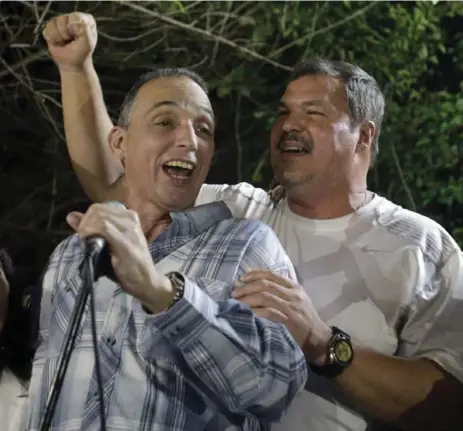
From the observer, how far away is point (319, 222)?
1873 millimetres

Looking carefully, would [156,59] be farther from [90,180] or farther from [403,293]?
[403,293]

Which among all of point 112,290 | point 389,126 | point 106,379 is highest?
point 389,126

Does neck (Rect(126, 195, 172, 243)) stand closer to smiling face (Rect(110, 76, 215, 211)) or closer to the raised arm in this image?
smiling face (Rect(110, 76, 215, 211))

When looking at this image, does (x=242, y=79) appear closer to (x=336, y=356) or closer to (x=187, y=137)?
(x=187, y=137)

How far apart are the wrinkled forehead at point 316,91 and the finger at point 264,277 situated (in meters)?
0.64

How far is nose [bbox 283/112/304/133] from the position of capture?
1.84m

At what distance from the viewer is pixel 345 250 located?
1.80m

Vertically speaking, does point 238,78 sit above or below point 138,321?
above

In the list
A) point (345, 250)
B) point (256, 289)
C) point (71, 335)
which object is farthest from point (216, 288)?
point (345, 250)

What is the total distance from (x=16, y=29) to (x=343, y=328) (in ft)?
5.43

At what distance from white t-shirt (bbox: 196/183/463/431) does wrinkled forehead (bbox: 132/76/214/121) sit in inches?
17.4

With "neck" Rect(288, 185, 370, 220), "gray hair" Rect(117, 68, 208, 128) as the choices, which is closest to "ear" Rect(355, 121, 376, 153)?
"neck" Rect(288, 185, 370, 220)

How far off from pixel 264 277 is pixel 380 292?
1.79ft

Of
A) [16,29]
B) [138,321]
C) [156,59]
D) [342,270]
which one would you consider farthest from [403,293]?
[16,29]
